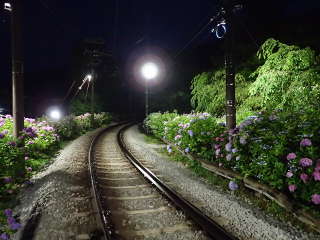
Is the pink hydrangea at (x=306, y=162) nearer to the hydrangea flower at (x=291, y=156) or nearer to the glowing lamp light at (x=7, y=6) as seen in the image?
the hydrangea flower at (x=291, y=156)

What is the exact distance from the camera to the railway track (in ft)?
13.9

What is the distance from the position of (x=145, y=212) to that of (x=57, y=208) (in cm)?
179

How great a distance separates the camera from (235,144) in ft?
20.7

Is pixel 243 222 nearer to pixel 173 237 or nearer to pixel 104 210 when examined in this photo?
pixel 173 237

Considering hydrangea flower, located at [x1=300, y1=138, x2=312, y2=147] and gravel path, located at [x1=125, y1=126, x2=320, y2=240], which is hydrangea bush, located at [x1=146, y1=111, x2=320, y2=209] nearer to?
hydrangea flower, located at [x1=300, y1=138, x2=312, y2=147]

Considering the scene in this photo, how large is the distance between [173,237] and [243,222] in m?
1.32

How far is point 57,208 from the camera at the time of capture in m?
5.34

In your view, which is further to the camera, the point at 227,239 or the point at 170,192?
the point at 170,192

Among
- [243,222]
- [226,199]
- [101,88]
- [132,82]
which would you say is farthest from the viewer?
[132,82]

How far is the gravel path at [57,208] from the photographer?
435 cm

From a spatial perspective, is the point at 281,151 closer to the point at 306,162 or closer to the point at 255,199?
the point at 306,162

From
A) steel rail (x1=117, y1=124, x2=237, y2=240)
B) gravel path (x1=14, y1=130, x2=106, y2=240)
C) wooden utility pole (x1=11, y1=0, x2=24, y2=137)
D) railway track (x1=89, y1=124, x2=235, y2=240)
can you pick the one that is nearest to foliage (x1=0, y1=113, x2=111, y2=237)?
gravel path (x1=14, y1=130, x2=106, y2=240)

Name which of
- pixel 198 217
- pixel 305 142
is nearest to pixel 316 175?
pixel 305 142

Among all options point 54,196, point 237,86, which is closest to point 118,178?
point 54,196
